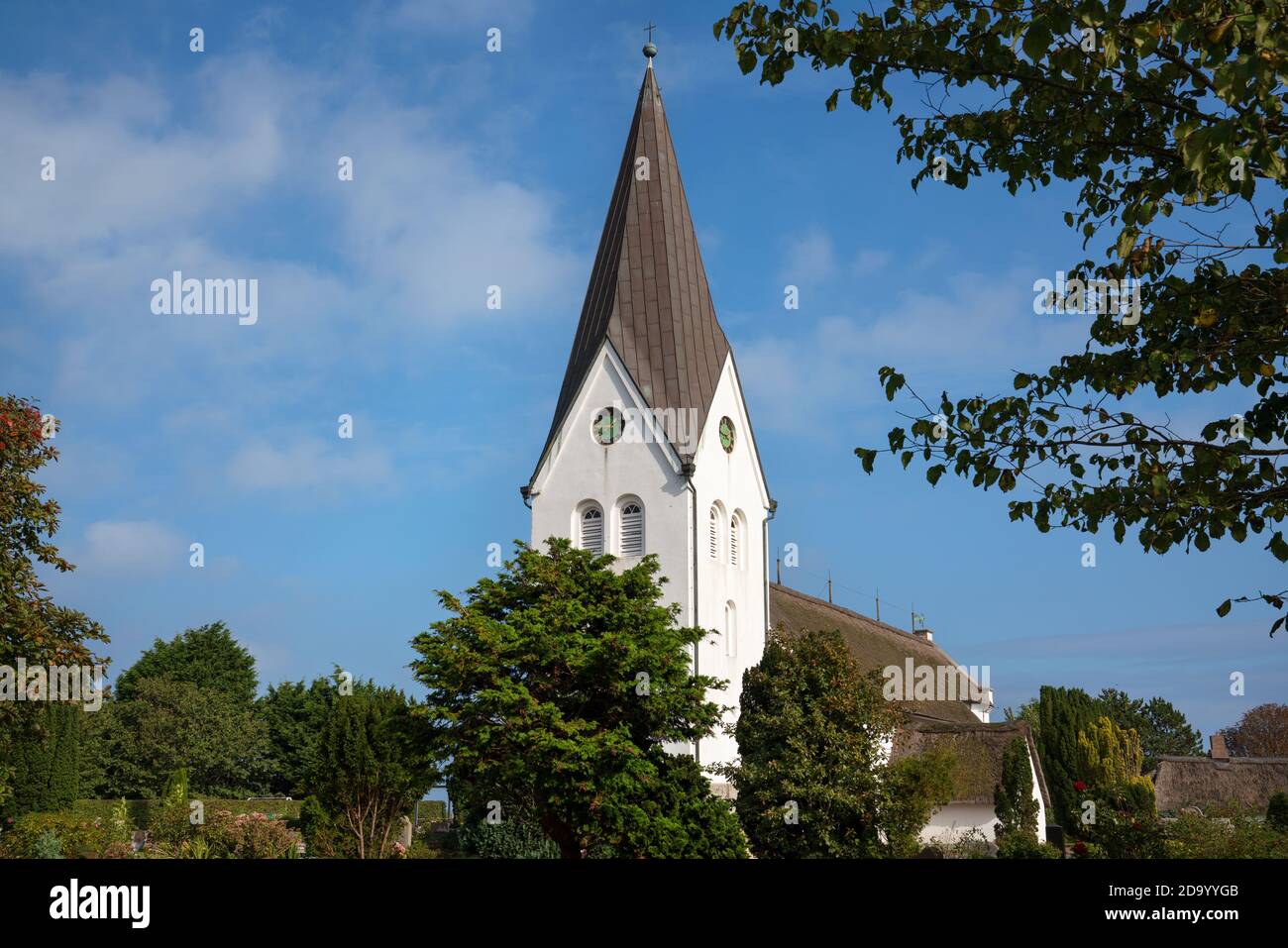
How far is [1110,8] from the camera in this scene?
7426mm

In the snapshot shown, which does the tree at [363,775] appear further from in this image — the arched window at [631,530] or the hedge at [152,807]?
the hedge at [152,807]

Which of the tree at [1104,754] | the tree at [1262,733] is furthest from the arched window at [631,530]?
the tree at [1262,733]

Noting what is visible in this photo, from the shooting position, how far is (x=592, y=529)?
3703cm

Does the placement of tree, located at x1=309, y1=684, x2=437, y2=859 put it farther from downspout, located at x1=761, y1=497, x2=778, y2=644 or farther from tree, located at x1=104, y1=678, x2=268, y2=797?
tree, located at x1=104, y1=678, x2=268, y2=797

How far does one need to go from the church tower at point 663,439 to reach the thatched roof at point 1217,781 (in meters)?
26.1

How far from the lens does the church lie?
119 ft

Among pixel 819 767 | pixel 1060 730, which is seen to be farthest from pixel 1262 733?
pixel 819 767

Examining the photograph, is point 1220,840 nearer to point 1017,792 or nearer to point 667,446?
point 1017,792

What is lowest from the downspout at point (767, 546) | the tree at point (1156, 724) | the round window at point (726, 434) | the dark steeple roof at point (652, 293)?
the tree at point (1156, 724)

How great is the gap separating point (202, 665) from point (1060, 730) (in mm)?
44046

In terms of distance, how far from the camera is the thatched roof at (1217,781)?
176ft

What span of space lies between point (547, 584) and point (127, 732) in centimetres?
4039

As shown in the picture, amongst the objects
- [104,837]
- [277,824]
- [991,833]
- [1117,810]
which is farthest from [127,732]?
[1117,810]

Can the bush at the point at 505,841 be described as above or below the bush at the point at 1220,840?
below
